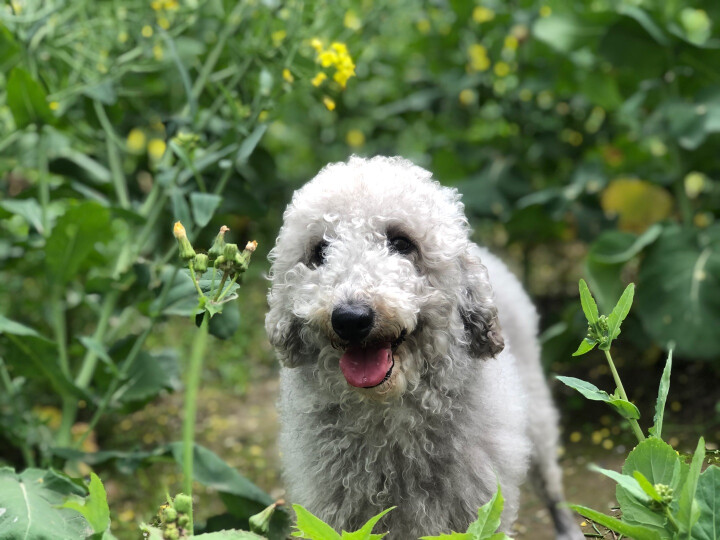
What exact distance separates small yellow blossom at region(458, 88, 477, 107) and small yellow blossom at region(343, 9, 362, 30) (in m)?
1.28

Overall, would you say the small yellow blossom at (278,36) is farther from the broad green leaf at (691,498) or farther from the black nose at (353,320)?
the broad green leaf at (691,498)

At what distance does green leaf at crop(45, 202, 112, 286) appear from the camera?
3.28 m

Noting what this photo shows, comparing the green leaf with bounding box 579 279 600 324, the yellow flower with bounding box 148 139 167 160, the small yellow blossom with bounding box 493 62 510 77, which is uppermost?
the green leaf with bounding box 579 279 600 324

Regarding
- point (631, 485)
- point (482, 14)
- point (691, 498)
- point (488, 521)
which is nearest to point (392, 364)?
point (488, 521)

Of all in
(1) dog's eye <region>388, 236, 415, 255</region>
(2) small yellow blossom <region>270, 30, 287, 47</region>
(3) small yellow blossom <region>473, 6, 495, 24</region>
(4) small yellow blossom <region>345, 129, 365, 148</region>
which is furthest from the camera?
(4) small yellow blossom <region>345, 129, 365, 148</region>

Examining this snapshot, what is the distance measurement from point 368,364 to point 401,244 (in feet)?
1.30

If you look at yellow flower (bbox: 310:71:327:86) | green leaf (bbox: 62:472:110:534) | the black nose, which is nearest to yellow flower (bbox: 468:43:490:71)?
yellow flower (bbox: 310:71:327:86)

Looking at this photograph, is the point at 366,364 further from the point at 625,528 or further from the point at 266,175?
the point at 266,175

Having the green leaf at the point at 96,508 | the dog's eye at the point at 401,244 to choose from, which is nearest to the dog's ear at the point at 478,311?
the dog's eye at the point at 401,244

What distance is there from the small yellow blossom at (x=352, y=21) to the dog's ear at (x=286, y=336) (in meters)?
1.91

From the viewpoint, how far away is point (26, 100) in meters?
3.15

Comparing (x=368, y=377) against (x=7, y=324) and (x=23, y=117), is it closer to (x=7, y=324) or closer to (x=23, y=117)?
(x=7, y=324)

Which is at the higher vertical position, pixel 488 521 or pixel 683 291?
pixel 488 521

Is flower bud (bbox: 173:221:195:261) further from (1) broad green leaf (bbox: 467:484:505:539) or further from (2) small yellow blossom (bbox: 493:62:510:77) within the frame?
(2) small yellow blossom (bbox: 493:62:510:77)
